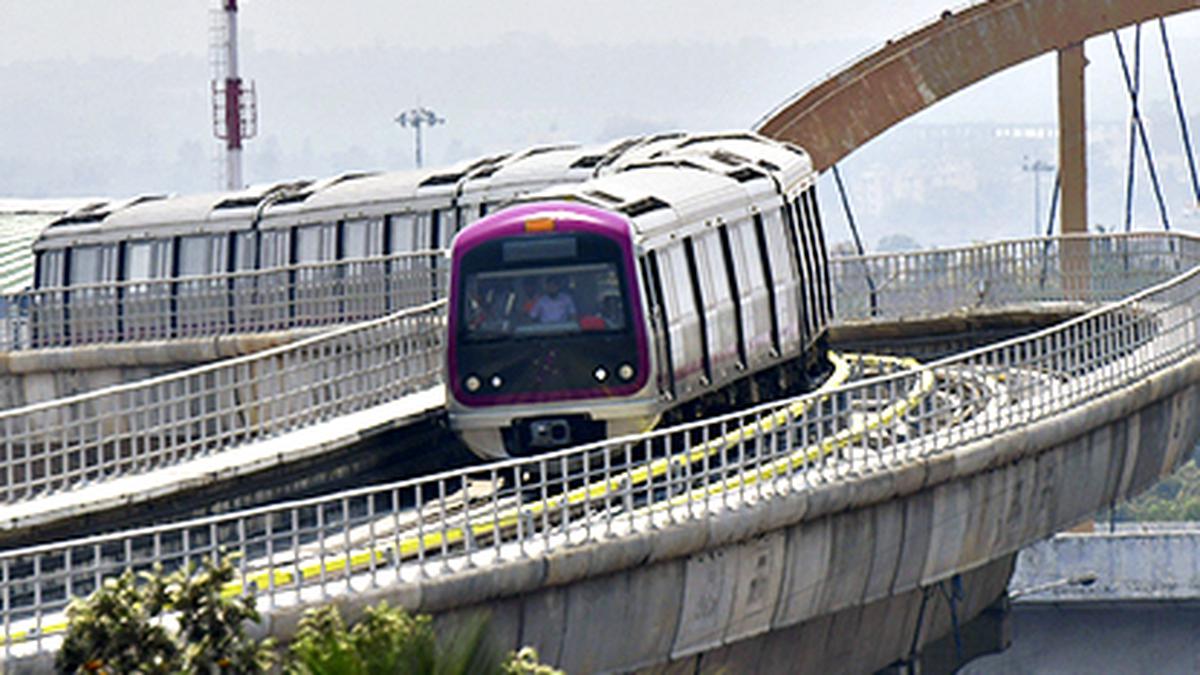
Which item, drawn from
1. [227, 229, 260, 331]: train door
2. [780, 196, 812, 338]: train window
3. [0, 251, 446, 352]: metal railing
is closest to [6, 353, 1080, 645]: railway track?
[780, 196, 812, 338]: train window

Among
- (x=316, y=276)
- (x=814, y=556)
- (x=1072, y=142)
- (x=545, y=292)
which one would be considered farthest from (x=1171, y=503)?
(x=814, y=556)

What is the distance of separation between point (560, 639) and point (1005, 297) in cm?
2409

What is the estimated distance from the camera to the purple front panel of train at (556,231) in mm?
26297

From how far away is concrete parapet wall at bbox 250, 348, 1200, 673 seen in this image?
19.9 meters

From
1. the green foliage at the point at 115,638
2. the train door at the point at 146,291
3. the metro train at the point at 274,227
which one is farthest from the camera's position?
the metro train at the point at 274,227

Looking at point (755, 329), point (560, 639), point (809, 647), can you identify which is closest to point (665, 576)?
point (560, 639)

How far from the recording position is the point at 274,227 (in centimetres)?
4306

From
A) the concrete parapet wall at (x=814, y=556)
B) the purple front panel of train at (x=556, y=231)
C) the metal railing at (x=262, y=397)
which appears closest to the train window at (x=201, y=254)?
the metal railing at (x=262, y=397)

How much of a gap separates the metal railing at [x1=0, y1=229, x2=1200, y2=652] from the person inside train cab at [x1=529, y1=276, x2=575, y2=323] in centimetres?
143

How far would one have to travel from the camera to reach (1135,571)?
241 ft

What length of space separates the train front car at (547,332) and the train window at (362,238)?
1527cm

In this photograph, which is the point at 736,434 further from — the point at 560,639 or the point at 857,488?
the point at 560,639

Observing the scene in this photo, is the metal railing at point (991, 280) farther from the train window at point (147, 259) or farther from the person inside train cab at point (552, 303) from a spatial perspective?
the person inside train cab at point (552, 303)

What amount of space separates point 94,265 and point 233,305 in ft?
17.2
